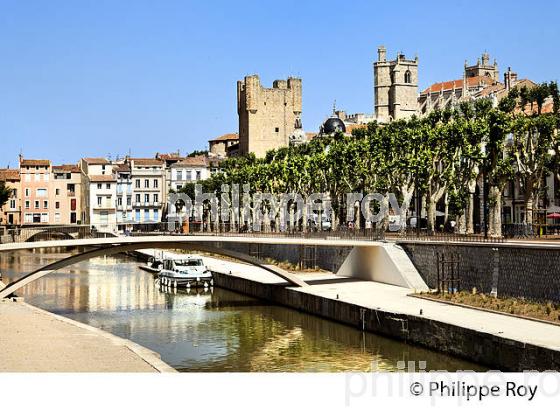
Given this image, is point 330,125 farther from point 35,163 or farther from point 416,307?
point 416,307

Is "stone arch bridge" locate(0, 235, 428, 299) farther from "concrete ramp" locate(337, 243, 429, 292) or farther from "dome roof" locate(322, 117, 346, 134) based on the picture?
"dome roof" locate(322, 117, 346, 134)

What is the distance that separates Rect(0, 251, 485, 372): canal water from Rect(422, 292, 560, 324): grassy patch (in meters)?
3.96

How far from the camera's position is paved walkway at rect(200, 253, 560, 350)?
86.1 feet

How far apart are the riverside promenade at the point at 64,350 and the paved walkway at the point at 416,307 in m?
10.6

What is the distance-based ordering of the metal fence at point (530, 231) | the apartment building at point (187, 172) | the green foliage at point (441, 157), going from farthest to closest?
1. the apartment building at point (187, 172)
2. the green foliage at point (441, 157)
3. the metal fence at point (530, 231)

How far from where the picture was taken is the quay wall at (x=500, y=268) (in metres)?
32.4

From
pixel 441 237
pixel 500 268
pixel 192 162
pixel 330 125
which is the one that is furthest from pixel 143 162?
pixel 500 268

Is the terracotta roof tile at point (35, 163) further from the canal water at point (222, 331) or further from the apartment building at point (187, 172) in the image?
the canal water at point (222, 331)

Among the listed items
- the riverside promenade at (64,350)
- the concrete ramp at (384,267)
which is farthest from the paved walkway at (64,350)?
the concrete ramp at (384,267)

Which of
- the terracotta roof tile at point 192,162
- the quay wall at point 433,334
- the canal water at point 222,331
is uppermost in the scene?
the terracotta roof tile at point 192,162

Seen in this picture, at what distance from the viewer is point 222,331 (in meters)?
35.9
